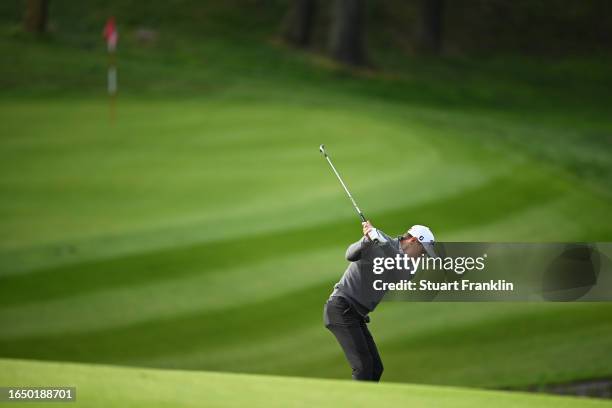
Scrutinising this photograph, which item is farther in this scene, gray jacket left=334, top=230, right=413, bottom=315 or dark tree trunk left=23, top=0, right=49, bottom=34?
dark tree trunk left=23, top=0, right=49, bottom=34

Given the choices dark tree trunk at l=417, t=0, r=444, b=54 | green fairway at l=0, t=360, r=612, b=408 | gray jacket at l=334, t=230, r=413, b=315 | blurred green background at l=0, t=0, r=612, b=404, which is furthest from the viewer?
dark tree trunk at l=417, t=0, r=444, b=54

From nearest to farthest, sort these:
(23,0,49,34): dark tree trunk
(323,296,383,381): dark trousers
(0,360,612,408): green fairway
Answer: (0,360,612,408): green fairway → (323,296,383,381): dark trousers → (23,0,49,34): dark tree trunk

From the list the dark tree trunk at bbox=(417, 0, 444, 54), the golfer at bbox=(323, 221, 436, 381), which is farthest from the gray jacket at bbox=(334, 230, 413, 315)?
the dark tree trunk at bbox=(417, 0, 444, 54)

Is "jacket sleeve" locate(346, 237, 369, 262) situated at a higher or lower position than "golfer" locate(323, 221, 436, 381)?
higher

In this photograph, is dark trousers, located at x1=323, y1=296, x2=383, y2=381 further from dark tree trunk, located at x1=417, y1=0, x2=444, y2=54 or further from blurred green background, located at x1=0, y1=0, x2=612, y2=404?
dark tree trunk, located at x1=417, y1=0, x2=444, y2=54

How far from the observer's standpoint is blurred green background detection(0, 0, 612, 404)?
11281 millimetres

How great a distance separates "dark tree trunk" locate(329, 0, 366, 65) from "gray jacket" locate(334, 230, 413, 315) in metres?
26.8

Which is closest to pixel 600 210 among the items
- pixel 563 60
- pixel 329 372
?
pixel 329 372

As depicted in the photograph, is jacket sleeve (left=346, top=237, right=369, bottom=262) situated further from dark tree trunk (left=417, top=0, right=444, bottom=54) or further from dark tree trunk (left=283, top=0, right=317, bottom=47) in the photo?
dark tree trunk (left=417, top=0, right=444, bottom=54)

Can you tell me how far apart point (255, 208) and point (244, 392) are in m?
9.05

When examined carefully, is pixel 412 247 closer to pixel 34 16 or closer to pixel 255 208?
pixel 255 208

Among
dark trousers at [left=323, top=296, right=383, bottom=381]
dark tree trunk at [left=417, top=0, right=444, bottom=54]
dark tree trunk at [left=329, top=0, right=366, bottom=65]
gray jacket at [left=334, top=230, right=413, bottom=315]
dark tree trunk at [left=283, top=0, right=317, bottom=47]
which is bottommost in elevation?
dark trousers at [left=323, top=296, right=383, bottom=381]

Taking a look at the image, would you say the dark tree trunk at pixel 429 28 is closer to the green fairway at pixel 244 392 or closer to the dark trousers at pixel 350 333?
the dark trousers at pixel 350 333

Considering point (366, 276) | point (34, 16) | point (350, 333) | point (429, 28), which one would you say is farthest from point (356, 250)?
point (429, 28)
